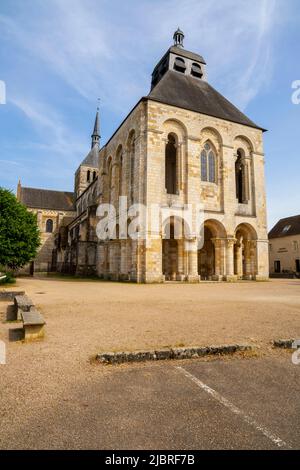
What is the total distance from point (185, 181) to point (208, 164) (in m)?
3.18

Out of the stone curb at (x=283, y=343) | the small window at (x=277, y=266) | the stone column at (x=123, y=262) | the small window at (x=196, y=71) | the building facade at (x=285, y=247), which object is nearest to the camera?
the stone curb at (x=283, y=343)

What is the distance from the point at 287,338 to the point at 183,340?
173cm

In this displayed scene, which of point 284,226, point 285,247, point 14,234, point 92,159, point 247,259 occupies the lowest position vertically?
point 247,259

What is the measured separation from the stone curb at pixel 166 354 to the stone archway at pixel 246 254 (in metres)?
20.6

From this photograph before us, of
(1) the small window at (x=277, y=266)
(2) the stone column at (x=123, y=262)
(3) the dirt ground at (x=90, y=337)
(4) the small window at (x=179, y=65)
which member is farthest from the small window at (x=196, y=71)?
(3) the dirt ground at (x=90, y=337)

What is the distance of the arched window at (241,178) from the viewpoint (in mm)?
24969

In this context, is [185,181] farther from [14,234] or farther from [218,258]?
[14,234]

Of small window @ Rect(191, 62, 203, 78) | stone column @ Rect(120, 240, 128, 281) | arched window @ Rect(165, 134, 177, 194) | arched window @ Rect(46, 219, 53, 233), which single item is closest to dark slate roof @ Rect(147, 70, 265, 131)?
small window @ Rect(191, 62, 203, 78)

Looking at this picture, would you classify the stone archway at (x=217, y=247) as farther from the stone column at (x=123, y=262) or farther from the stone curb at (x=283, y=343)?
the stone curb at (x=283, y=343)

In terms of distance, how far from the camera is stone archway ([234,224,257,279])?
946 inches

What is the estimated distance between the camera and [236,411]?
100.0 inches

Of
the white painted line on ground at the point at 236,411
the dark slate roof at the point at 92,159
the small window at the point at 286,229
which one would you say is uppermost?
the dark slate roof at the point at 92,159

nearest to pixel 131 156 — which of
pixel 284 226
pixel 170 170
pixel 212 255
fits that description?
pixel 170 170
